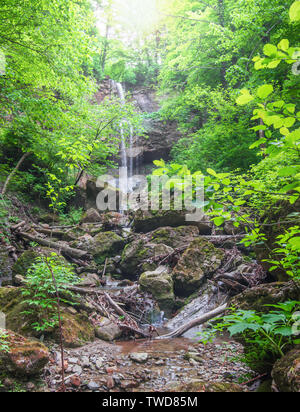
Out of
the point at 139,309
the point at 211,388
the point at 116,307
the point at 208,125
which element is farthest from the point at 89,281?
the point at 208,125

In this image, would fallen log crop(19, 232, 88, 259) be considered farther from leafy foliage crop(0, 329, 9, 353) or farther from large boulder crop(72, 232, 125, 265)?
leafy foliage crop(0, 329, 9, 353)

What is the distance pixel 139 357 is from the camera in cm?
308

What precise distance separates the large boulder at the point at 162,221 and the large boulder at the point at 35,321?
4.55m

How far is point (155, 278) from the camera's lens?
5.14 m

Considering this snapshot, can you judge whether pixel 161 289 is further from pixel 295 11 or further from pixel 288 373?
pixel 295 11

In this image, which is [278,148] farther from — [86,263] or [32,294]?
[86,263]

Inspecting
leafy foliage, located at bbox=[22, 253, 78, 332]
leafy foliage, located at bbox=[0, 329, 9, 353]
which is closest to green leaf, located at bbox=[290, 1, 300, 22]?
leafy foliage, located at bbox=[0, 329, 9, 353]

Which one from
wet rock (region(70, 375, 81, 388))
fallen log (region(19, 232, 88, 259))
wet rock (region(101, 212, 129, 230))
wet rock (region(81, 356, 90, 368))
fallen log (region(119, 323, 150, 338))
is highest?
wet rock (region(101, 212, 129, 230))

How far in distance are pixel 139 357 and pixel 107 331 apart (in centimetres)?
93

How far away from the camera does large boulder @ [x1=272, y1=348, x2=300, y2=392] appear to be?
5.21ft

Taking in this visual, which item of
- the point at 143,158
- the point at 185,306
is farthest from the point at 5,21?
the point at 143,158

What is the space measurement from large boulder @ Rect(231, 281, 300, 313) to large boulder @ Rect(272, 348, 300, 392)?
53 cm

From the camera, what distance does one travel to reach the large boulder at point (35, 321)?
9.78 ft

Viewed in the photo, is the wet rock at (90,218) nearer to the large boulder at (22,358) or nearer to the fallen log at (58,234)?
the fallen log at (58,234)
